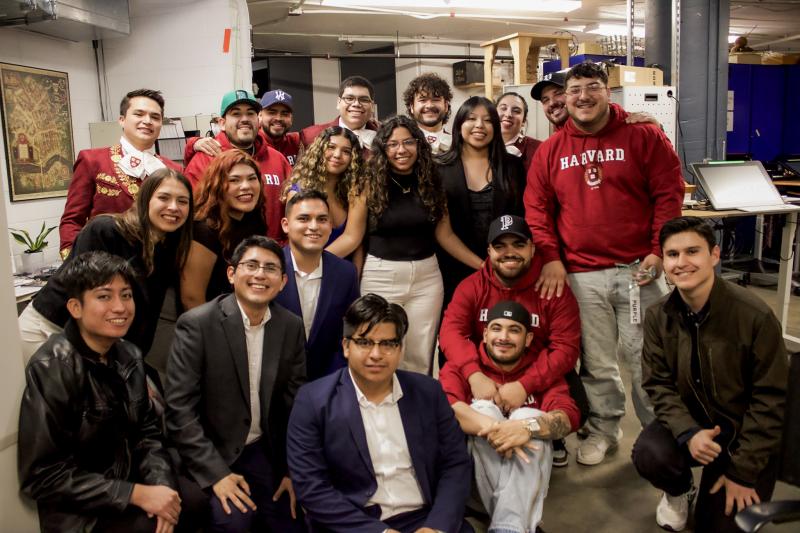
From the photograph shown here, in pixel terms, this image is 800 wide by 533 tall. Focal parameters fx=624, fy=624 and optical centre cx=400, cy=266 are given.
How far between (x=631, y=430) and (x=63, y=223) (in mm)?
2964

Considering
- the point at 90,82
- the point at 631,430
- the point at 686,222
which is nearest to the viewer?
the point at 686,222

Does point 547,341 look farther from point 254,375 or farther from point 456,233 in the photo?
point 254,375

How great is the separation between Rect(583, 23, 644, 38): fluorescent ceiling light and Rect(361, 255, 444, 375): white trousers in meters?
7.64

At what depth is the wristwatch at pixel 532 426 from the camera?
2209 mm

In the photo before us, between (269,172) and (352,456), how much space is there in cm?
163

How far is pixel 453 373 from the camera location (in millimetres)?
2559

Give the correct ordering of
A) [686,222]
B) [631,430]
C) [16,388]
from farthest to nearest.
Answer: [631,430]
[686,222]
[16,388]

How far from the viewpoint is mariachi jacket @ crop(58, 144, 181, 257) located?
285 centimetres

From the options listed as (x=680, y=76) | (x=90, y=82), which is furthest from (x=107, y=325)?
(x=680, y=76)

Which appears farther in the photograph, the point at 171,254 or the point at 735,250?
the point at 735,250

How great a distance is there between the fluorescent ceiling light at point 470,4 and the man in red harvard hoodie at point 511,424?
5.55 meters

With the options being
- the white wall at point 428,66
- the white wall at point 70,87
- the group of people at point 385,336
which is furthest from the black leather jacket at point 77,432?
the white wall at point 428,66

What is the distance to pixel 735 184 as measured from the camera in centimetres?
467

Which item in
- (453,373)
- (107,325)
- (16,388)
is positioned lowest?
(453,373)
